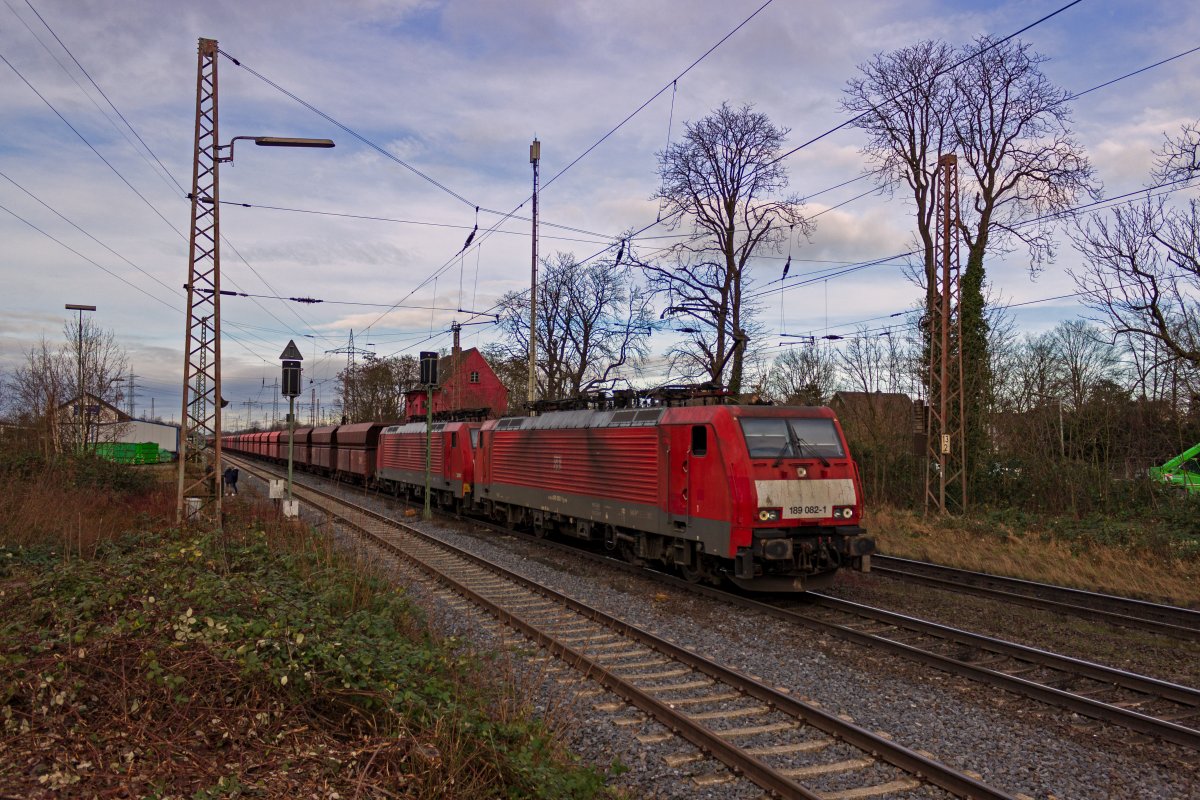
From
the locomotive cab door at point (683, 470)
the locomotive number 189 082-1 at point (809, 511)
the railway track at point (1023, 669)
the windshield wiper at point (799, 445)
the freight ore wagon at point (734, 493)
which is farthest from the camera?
the locomotive cab door at point (683, 470)

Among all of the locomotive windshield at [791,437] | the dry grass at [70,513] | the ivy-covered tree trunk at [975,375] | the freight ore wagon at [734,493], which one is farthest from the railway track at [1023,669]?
the ivy-covered tree trunk at [975,375]

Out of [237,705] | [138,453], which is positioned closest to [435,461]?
[237,705]

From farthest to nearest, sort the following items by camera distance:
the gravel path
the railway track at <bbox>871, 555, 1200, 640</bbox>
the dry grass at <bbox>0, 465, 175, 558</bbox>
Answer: the dry grass at <bbox>0, 465, 175, 558</bbox>, the railway track at <bbox>871, 555, 1200, 640</bbox>, the gravel path

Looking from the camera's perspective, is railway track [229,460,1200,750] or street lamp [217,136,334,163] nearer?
railway track [229,460,1200,750]

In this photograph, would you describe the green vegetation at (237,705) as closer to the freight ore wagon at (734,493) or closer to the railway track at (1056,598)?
the freight ore wagon at (734,493)

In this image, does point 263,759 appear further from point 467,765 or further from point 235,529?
point 235,529

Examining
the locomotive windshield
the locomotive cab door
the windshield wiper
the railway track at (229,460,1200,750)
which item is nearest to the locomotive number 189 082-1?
the windshield wiper

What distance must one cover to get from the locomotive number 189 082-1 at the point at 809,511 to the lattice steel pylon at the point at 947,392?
8.15m

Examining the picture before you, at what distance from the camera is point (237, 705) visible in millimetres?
4793

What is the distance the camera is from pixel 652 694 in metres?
6.88

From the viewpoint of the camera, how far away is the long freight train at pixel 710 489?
33.7 feet

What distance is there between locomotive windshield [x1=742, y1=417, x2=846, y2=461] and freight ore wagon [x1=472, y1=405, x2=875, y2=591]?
0.02 metres

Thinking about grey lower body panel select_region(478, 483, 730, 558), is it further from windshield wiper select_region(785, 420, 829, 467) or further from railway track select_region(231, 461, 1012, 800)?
railway track select_region(231, 461, 1012, 800)

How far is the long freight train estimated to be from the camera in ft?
33.7
